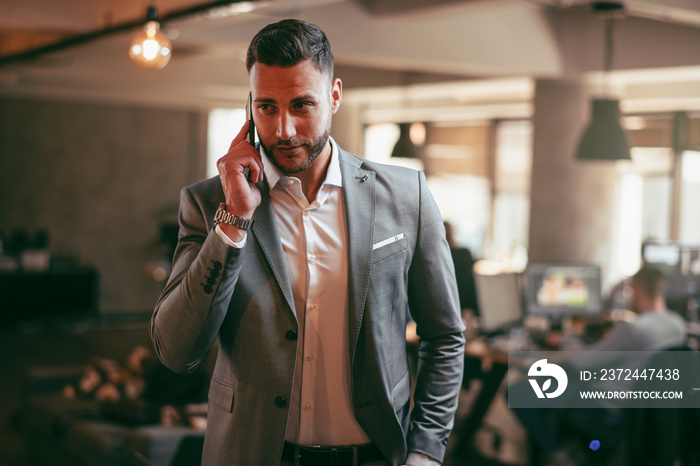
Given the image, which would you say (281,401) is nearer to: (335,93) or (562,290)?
(335,93)

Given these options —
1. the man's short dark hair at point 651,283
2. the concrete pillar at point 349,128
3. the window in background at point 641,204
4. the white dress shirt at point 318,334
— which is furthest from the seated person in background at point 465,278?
the concrete pillar at point 349,128

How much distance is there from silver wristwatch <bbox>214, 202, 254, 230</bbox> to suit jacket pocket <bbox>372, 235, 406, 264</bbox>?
28 centimetres

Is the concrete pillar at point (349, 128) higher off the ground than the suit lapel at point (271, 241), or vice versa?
the concrete pillar at point (349, 128)

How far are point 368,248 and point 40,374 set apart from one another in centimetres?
455

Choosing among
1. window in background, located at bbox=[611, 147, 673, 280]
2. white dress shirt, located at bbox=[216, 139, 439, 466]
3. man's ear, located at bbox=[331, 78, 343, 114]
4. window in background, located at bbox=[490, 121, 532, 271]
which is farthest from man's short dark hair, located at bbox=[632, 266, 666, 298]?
window in background, located at bbox=[490, 121, 532, 271]

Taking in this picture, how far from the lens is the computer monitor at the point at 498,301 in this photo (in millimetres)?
5336

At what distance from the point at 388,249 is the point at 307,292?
190 mm

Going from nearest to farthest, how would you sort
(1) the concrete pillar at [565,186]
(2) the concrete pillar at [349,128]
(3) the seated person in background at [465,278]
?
(3) the seated person in background at [465,278]
(1) the concrete pillar at [565,186]
(2) the concrete pillar at [349,128]

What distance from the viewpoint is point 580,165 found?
7.63 m

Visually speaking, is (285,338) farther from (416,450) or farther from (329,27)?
(329,27)

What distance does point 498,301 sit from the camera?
5488mm

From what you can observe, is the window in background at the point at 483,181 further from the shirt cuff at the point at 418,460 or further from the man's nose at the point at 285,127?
the man's nose at the point at 285,127

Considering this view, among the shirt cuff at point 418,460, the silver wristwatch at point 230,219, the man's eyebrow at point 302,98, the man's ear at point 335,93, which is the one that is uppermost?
the man's ear at point 335,93

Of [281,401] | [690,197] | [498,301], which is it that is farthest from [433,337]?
[690,197]
